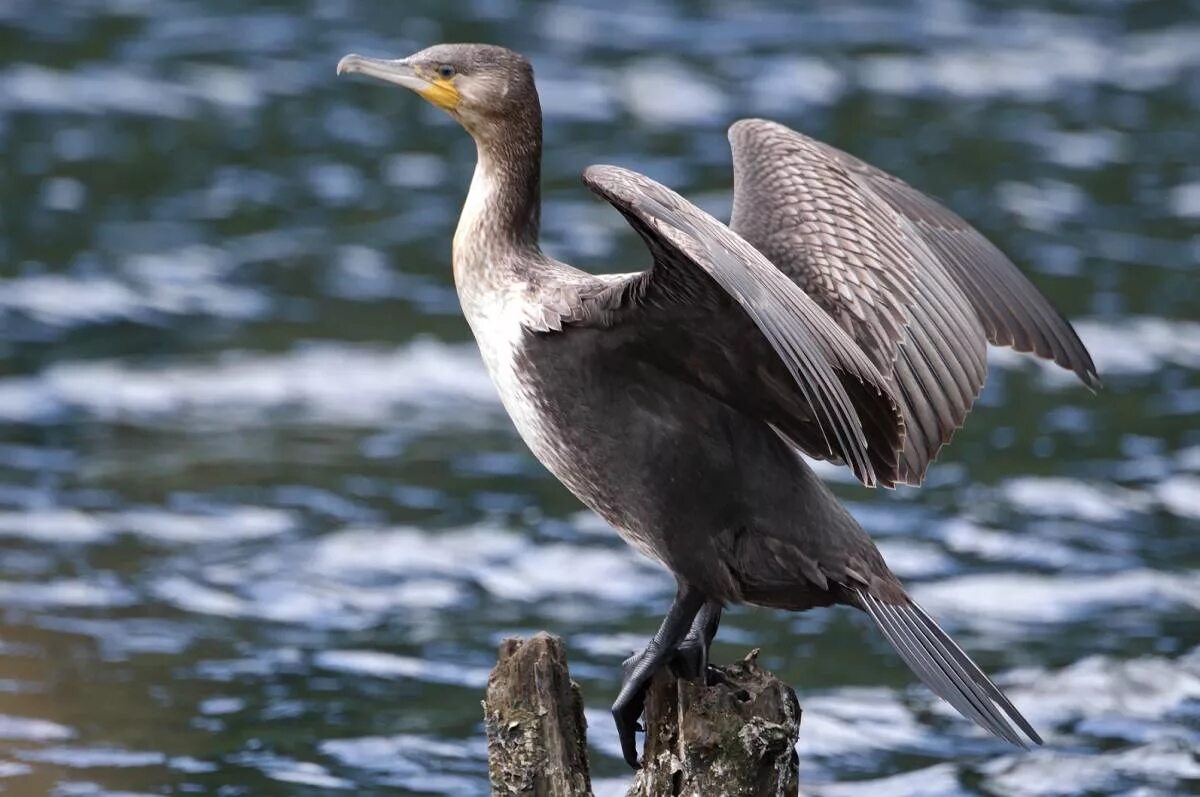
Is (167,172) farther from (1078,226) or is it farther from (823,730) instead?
(823,730)

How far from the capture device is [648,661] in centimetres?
550

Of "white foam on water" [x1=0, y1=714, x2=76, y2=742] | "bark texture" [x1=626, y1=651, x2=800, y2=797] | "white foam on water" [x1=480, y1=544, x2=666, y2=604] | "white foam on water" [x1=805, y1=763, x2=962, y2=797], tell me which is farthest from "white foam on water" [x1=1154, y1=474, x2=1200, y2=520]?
"white foam on water" [x1=0, y1=714, x2=76, y2=742]

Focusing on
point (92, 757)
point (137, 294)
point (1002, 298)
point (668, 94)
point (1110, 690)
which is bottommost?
point (92, 757)

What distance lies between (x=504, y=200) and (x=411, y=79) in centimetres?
50

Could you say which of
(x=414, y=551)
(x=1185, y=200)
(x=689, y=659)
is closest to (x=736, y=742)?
(x=689, y=659)

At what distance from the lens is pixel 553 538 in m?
9.23

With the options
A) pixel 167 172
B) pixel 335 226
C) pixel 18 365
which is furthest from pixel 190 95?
pixel 18 365

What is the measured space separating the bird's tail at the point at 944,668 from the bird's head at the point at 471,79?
1849 millimetres

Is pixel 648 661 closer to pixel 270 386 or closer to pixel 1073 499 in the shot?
pixel 1073 499

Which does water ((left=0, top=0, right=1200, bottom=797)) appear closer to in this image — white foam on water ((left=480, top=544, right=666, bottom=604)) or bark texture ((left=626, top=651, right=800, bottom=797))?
white foam on water ((left=480, top=544, right=666, bottom=604))

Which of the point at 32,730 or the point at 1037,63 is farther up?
the point at 1037,63

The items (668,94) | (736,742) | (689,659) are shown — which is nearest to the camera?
(736,742)

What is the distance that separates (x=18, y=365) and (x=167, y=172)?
102 inches

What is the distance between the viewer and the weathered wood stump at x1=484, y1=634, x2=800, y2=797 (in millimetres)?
4984
